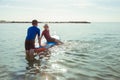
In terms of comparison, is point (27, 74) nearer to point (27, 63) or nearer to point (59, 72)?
point (59, 72)

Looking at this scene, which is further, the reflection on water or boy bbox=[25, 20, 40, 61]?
boy bbox=[25, 20, 40, 61]

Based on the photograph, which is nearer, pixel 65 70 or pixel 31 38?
pixel 65 70

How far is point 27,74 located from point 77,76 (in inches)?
93.9

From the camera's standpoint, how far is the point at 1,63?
41.9ft

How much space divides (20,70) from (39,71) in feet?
3.30

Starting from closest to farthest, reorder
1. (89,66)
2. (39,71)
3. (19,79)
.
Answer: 1. (19,79)
2. (39,71)
3. (89,66)

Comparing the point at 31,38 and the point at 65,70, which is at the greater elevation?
the point at 31,38

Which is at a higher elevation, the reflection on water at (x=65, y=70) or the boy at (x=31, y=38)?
the boy at (x=31, y=38)

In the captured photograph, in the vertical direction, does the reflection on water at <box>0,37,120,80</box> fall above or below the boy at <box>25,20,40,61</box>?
below

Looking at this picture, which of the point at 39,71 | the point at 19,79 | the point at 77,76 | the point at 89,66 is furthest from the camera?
the point at 89,66

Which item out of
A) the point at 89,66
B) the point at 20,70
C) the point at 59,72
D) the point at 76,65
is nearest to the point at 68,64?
the point at 76,65

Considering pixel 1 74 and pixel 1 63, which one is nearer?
pixel 1 74

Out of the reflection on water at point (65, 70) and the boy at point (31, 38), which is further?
the boy at point (31, 38)

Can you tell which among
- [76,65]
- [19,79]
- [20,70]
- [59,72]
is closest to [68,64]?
[76,65]
